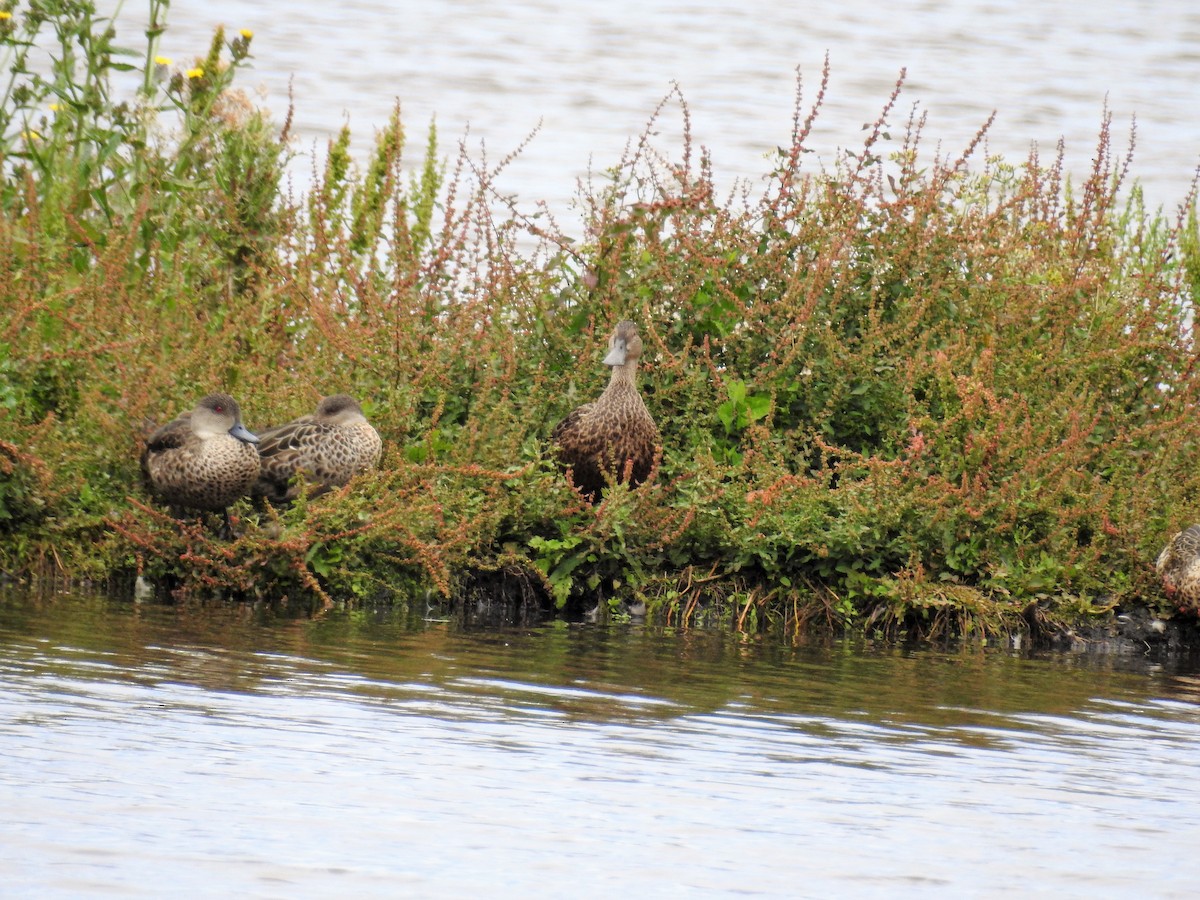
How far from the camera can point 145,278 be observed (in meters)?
11.7

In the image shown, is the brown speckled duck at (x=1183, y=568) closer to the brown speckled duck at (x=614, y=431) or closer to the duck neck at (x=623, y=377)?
the brown speckled duck at (x=614, y=431)

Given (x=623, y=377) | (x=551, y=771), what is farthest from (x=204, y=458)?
(x=551, y=771)

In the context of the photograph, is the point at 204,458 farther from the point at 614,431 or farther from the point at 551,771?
the point at 551,771

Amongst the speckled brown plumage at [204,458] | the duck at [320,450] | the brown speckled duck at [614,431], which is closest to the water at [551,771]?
the speckled brown plumage at [204,458]

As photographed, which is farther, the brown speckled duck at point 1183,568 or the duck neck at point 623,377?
the duck neck at point 623,377

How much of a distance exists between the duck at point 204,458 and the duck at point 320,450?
0.62ft

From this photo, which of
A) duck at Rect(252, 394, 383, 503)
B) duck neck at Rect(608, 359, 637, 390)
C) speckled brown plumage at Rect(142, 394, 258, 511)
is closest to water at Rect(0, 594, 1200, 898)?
speckled brown plumage at Rect(142, 394, 258, 511)

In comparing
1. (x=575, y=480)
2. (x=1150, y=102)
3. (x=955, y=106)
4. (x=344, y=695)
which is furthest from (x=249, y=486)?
(x=1150, y=102)

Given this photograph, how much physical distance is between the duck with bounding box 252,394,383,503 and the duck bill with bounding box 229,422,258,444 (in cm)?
22

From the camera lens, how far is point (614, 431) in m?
10.1

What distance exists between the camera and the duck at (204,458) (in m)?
9.09

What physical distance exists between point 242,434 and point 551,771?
409 cm

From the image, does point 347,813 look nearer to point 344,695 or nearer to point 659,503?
point 344,695

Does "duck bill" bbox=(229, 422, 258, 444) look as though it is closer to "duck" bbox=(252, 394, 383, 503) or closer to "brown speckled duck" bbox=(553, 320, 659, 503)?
"duck" bbox=(252, 394, 383, 503)
